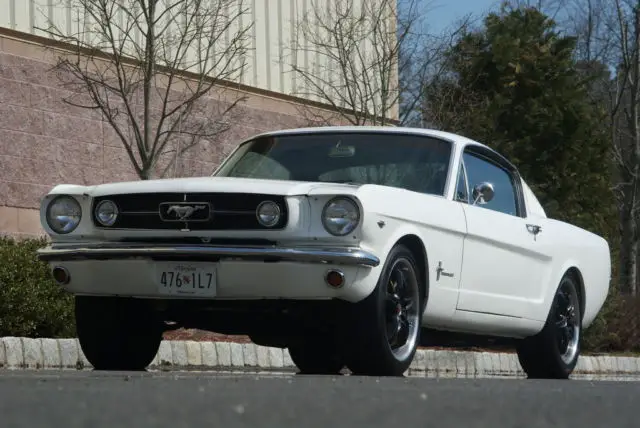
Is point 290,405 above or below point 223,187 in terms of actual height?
below

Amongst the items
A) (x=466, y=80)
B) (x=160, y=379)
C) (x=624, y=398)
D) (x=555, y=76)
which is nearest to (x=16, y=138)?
(x=466, y=80)

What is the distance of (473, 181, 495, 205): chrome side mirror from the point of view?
9266mm

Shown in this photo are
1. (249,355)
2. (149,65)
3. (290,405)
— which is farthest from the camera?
(149,65)

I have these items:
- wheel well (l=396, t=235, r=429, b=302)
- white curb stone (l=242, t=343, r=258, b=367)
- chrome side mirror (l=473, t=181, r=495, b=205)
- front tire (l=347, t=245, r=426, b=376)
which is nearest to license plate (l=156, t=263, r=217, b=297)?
front tire (l=347, t=245, r=426, b=376)

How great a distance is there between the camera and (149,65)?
14656 mm

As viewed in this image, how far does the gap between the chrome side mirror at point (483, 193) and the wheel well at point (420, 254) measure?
1046 millimetres

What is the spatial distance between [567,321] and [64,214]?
385 centimetres

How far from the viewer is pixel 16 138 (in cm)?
1638

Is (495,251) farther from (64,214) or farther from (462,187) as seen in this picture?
(64,214)

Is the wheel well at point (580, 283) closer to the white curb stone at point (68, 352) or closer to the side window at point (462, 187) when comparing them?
the side window at point (462, 187)

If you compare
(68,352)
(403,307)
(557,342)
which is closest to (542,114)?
(557,342)

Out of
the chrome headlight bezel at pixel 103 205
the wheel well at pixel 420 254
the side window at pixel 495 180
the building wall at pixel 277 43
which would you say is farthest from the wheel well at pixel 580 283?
the building wall at pixel 277 43

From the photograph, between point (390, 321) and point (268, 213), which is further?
point (390, 321)

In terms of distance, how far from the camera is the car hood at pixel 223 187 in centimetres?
782
